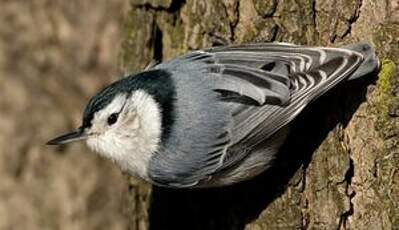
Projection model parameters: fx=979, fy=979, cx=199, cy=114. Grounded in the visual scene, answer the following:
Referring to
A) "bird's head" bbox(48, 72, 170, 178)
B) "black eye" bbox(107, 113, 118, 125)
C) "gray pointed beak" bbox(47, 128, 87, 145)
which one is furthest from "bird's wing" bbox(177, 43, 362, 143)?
"gray pointed beak" bbox(47, 128, 87, 145)

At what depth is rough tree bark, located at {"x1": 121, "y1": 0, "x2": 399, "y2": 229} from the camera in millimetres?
3297

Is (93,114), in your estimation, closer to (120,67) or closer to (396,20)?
(120,67)

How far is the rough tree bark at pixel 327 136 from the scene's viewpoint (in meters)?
3.30

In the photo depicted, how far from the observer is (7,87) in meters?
5.64

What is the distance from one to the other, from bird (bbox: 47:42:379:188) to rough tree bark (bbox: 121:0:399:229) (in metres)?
0.09

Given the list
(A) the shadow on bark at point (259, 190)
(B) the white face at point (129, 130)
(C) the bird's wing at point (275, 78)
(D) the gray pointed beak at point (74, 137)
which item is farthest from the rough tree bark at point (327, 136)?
(D) the gray pointed beak at point (74, 137)

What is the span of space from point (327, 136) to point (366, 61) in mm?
314

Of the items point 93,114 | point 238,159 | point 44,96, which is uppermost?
point 93,114

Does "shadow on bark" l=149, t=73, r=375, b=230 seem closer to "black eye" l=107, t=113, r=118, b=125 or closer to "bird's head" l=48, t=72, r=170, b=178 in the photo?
"bird's head" l=48, t=72, r=170, b=178

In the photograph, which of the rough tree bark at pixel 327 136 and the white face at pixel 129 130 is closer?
the rough tree bark at pixel 327 136

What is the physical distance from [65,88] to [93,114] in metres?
2.33

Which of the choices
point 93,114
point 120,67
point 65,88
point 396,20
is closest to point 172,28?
point 120,67

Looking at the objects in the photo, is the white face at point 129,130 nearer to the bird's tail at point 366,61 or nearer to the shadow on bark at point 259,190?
the shadow on bark at point 259,190

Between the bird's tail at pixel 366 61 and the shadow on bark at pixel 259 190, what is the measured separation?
60 millimetres
